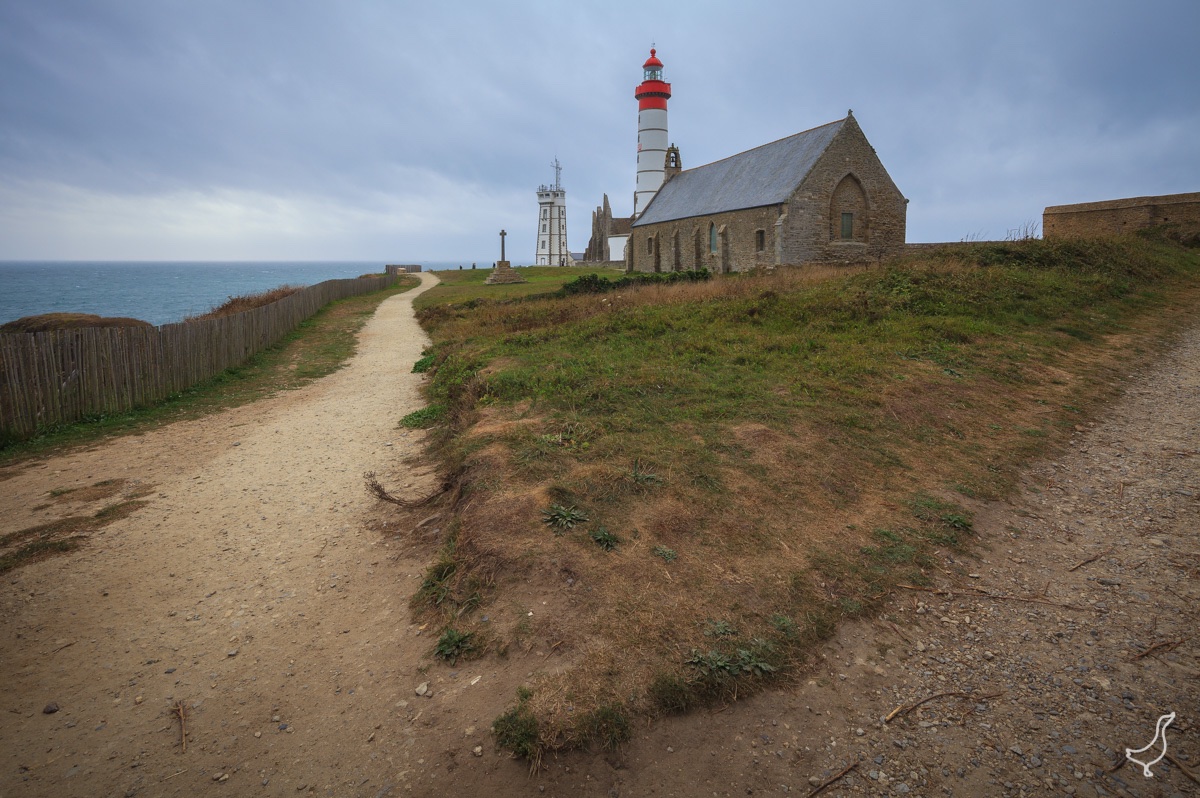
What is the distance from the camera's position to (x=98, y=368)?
1121cm

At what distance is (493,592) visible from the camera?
16.5 ft

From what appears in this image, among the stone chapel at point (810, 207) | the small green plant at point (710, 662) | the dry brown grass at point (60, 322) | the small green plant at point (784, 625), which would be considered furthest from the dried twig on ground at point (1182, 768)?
the stone chapel at point (810, 207)

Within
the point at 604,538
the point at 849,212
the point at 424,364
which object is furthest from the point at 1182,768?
the point at 849,212

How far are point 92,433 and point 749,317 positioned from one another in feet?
43.2

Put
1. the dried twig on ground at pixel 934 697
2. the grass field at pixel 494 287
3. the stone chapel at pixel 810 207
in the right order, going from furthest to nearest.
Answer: the grass field at pixel 494 287, the stone chapel at pixel 810 207, the dried twig on ground at pixel 934 697

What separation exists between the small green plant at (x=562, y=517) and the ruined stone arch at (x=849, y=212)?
2923 cm

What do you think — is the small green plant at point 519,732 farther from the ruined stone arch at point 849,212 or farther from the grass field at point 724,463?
the ruined stone arch at point 849,212

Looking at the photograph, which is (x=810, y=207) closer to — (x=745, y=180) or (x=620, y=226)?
(x=745, y=180)

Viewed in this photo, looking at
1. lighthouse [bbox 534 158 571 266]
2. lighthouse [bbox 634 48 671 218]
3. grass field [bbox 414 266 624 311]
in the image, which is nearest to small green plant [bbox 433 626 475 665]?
grass field [bbox 414 266 624 311]

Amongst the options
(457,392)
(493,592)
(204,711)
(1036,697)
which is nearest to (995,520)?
(1036,697)

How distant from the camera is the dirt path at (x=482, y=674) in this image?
3533 mm

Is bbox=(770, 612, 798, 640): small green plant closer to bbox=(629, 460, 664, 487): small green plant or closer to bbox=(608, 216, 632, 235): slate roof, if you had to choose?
bbox=(629, 460, 664, 487): small green plant

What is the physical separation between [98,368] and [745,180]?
107ft

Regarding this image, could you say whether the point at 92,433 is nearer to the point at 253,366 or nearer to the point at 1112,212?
the point at 253,366
